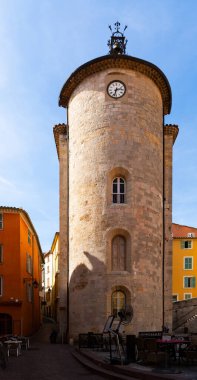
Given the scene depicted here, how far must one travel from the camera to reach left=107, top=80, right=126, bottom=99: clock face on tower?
27250mm

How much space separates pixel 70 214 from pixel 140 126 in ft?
21.3

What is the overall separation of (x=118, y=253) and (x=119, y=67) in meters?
10.6

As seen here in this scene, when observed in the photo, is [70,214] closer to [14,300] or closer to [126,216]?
[126,216]

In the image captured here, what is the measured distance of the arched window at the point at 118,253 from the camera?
2572cm

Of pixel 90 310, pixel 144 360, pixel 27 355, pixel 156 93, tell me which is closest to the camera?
pixel 144 360

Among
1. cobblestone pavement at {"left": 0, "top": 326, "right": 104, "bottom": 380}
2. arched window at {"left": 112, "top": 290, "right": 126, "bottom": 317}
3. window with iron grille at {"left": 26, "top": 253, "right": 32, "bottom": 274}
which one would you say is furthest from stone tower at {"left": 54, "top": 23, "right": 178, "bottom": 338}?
window with iron grille at {"left": 26, "top": 253, "right": 32, "bottom": 274}

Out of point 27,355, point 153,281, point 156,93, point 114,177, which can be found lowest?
point 27,355

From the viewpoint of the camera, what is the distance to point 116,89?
27391 millimetres

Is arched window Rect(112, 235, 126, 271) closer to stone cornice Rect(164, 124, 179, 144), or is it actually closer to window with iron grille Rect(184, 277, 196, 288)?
stone cornice Rect(164, 124, 179, 144)

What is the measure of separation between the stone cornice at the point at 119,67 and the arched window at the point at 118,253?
31.9 ft

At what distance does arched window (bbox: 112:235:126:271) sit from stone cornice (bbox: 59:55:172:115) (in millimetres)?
9711

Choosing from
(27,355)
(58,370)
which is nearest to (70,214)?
(27,355)

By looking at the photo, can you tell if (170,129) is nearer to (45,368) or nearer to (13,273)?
(13,273)

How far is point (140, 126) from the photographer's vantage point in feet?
88.8
